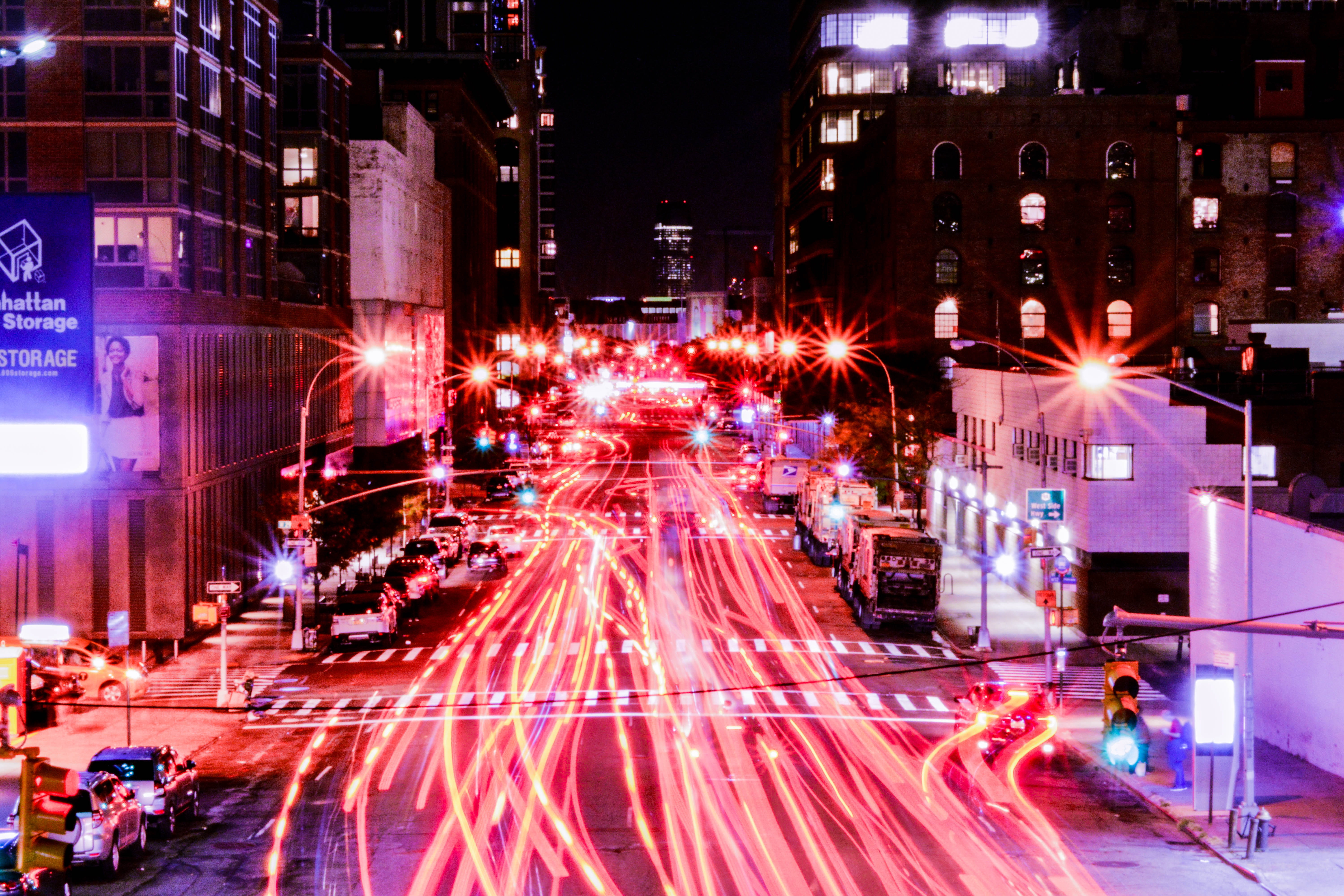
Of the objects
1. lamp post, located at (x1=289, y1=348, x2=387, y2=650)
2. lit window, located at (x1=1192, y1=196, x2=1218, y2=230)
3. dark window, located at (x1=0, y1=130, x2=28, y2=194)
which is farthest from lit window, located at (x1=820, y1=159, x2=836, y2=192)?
dark window, located at (x1=0, y1=130, x2=28, y2=194)

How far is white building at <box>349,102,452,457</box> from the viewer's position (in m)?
88.9

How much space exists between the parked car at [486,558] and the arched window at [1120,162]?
1928 inches

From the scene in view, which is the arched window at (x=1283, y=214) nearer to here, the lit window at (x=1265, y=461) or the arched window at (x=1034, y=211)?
the arched window at (x=1034, y=211)

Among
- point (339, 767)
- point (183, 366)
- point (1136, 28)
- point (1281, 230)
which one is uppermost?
point (1136, 28)

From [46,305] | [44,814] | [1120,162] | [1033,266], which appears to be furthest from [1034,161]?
[44,814]

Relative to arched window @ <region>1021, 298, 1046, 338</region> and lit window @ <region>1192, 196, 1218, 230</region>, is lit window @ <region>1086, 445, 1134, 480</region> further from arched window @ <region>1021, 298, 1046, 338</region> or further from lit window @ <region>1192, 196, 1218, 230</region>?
lit window @ <region>1192, 196, 1218, 230</region>

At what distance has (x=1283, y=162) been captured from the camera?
3462 inches

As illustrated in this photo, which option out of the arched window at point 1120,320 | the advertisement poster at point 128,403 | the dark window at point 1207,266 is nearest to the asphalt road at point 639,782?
the advertisement poster at point 128,403

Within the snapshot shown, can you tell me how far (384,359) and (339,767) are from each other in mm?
57446

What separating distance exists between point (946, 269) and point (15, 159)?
60167mm

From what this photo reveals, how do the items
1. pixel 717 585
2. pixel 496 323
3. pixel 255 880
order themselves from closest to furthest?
pixel 255 880, pixel 717 585, pixel 496 323

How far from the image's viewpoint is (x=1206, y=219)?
299ft

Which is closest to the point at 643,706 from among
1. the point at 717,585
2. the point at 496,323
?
the point at 717,585

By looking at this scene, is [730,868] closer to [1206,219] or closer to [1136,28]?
[1206,219]
